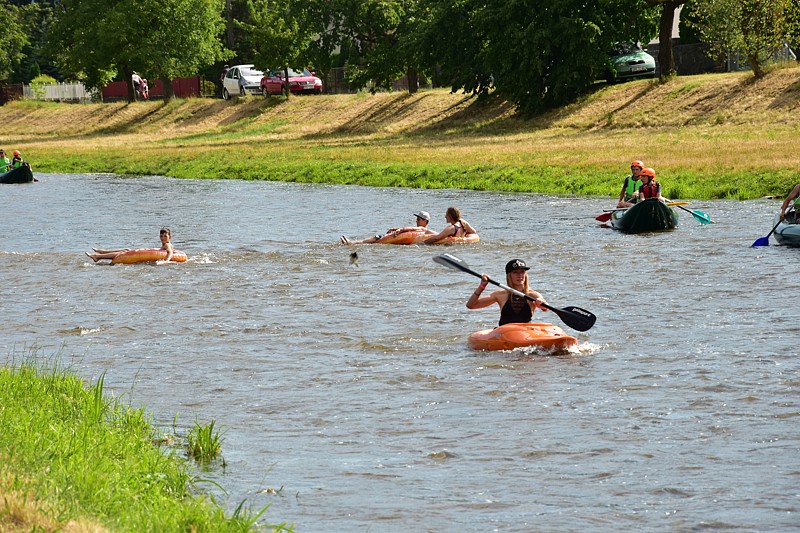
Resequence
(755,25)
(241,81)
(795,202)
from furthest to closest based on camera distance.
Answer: (241,81)
(755,25)
(795,202)

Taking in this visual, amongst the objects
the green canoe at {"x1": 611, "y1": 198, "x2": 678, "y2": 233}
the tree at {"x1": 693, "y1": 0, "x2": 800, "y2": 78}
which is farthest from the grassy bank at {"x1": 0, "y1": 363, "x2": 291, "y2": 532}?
the tree at {"x1": 693, "y1": 0, "x2": 800, "y2": 78}

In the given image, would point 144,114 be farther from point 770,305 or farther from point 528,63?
point 770,305

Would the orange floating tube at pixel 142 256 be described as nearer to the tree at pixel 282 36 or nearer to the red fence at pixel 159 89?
the tree at pixel 282 36

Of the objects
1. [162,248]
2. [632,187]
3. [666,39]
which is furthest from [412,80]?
[162,248]

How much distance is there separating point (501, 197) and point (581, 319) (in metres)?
18.9

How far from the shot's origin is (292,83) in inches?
2739

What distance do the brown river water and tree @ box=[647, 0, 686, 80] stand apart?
23498 mm

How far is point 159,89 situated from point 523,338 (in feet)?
265

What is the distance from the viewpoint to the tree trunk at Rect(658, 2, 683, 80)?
47750 millimetres

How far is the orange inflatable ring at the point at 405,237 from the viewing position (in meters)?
23.7

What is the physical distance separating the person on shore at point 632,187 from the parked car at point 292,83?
44318 millimetres

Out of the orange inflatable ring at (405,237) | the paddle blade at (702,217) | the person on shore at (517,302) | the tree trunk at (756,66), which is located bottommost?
the paddle blade at (702,217)

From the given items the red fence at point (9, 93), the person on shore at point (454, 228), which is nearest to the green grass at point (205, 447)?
the person on shore at point (454, 228)

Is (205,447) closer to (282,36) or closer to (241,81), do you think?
(282,36)
